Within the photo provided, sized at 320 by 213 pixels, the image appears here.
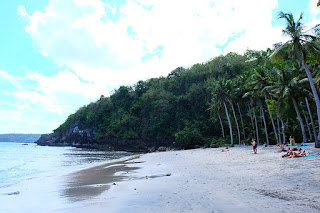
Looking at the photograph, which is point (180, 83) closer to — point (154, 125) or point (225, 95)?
point (154, 125)

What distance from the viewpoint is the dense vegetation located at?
→ 25344mm

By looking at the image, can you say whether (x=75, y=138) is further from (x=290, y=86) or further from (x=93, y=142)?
(x=290, y=86)

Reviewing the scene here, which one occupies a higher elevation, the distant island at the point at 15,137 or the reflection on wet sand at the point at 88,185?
the distant island at the point at 15,137

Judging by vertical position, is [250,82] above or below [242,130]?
above

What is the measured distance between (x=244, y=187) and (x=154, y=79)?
6533 cm

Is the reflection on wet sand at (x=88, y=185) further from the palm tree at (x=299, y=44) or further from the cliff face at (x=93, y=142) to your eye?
the cliff face at (x=93, y=142)

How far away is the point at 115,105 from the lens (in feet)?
230

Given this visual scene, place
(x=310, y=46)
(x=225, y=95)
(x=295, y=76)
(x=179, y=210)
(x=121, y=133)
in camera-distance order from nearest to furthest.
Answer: (x=179, y=210) < (x=310, y=46) < (x=295, y=76) < (x=225, y=95) < (x=121, y=133)

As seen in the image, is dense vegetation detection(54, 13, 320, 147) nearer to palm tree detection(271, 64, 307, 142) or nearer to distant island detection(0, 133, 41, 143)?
palm tree detection(271, 64, 307, 142)

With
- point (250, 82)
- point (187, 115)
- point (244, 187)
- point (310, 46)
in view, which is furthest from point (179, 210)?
point (187, 115)

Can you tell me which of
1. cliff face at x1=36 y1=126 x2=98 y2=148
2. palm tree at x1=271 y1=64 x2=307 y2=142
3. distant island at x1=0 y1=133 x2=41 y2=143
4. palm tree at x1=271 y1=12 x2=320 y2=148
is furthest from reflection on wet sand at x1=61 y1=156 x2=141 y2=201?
distant island at x1=0 y1=133 x2=41 y2=143

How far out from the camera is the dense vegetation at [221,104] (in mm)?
25344

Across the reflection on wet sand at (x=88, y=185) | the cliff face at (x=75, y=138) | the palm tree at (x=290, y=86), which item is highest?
the palm tree at (x=290, y=86)

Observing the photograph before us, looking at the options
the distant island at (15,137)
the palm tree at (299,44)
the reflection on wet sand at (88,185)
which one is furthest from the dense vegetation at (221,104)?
the distant island at (15,137)
